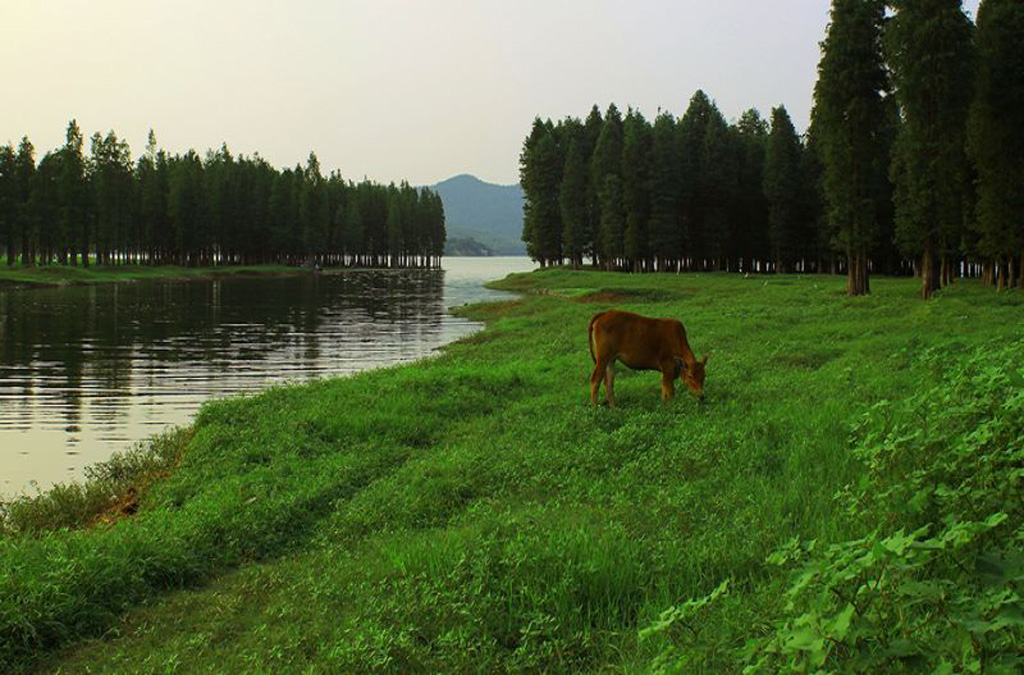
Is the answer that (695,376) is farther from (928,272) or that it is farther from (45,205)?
(45,205)

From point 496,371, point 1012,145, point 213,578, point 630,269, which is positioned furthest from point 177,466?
point 630,269

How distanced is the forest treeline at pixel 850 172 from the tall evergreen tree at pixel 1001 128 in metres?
0.06

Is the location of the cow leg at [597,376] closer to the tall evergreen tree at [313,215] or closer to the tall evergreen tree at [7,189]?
the tall evergreen tree at [7,189]

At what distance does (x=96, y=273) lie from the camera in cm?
8994

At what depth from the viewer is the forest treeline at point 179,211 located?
9294 cm

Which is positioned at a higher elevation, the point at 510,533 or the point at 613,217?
the point at 613,217

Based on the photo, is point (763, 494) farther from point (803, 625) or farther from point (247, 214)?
point (247, 214)

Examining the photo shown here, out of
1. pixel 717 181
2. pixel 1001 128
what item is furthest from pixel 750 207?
pixel 1001 128

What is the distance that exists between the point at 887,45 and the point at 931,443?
3414 centimetres

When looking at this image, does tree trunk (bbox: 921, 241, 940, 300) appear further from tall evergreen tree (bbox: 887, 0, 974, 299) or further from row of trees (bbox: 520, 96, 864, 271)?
row of trees (bbox: 520, 96, 864, 271)

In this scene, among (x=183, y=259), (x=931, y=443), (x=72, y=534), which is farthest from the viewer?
(x=183, y=259)

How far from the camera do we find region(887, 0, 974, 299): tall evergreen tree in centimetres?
3334

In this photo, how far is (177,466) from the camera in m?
13.4

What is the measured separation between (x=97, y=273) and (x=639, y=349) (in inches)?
3636
